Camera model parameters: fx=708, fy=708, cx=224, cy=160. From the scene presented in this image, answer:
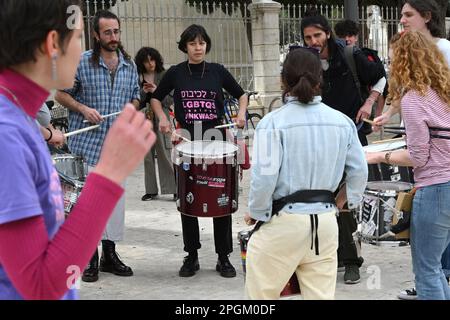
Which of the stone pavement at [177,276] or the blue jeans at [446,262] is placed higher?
the blue jeans at [446,262]

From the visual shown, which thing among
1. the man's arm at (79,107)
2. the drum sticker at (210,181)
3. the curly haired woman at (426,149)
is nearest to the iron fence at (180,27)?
the man's arm at (79,107)

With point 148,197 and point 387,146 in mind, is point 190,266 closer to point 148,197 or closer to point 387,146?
point 387,146

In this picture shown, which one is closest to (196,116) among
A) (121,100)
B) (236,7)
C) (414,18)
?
(121,100)

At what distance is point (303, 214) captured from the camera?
3.34 metres

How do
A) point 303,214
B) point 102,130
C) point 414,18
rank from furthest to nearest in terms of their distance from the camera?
point 102,130 → point 414,18 → point 303,214

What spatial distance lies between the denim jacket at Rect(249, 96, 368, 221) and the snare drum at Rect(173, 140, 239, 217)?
6.06 ft

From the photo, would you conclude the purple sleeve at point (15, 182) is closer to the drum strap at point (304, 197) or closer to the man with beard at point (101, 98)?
the drum strap at point (304, 197)

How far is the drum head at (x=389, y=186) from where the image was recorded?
14.6 ft

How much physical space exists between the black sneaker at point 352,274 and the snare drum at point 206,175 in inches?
39.4

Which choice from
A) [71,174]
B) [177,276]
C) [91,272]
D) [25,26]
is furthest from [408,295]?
[25,26]

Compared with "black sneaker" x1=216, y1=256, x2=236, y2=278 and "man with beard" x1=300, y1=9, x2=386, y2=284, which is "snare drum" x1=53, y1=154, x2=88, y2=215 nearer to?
"black sneaker" x1=216, y1=256, x2=236, y2=278
